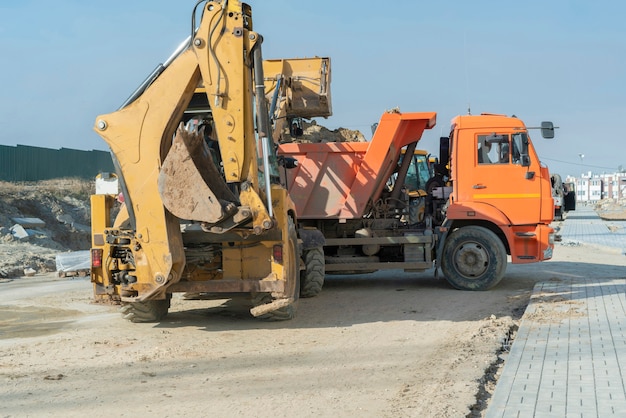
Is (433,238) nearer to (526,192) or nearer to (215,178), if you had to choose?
(526,192)

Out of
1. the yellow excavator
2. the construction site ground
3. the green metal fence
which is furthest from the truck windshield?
the green metal fence

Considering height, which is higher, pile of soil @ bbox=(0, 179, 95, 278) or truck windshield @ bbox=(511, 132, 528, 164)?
truck windshield @ bbox=(511, 132, 528, 164)

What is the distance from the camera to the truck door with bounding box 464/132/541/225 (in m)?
12.5

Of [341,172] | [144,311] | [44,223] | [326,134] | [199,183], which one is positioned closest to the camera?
[199,183]

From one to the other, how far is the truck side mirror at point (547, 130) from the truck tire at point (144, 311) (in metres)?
7.02

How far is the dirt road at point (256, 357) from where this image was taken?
18.2 feet

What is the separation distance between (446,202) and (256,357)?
7.08m

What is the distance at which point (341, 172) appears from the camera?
13.1m

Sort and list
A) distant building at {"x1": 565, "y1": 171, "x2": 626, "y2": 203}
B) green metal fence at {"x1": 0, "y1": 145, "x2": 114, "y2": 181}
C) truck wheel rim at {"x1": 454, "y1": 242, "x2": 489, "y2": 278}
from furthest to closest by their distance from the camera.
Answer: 1. distant building at {"x1": 565, "y1": 171, "x2": 626, "y2": 203}
2. green metal fence at {"x1": 0, "y1": 145, "x2": 114, "y2": 181}
3. truck wheel rim at {"x1": 454, "y1": 242, "x2": 489, "y2": 278}

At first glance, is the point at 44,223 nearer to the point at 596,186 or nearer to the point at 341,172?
the point at 341,172

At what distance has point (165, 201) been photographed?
800cm

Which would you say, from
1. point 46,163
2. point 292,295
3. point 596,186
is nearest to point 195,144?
point 292,295

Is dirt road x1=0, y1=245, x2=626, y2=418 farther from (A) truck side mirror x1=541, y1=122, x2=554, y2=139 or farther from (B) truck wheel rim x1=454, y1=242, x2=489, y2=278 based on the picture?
(A) truck side mirror x1=541, y1=122, x2=554, y2=139

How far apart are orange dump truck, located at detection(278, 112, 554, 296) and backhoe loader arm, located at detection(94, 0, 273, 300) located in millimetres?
4409
